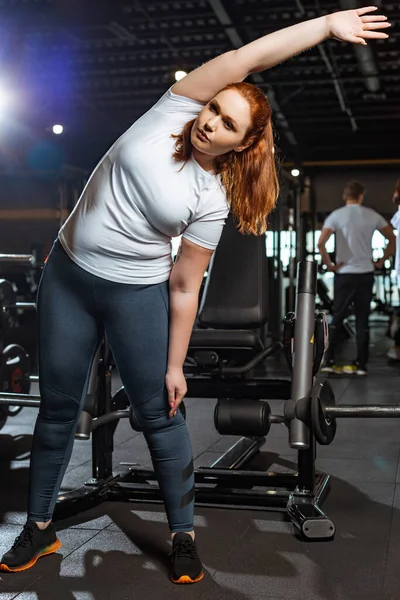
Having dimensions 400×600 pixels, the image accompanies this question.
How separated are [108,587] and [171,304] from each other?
71 centimetres

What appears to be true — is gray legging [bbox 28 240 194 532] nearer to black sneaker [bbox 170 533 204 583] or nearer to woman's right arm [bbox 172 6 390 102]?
black sneaker [bbox 170 533 204 583]

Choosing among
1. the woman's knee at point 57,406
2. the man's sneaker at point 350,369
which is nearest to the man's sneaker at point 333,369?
the man's sneaker at point 350,369

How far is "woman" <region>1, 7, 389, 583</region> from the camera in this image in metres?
1.76

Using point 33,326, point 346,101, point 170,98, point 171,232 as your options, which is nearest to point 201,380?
point 171,232

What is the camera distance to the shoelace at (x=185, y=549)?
1948 millimetres

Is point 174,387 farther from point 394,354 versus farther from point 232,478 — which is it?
point 394,354

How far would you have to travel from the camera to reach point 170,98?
182 cm

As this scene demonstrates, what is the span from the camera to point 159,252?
6.26ft

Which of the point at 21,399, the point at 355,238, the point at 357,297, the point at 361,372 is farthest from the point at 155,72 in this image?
the point at 21,399

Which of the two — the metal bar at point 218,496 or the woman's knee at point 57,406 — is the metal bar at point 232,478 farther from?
the woman's knee at point 57,406

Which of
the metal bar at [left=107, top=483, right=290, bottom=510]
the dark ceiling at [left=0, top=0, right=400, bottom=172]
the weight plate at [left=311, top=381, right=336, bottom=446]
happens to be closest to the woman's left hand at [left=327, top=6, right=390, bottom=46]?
the weight plate at [left=311, top=381, right=336, bottom=446]

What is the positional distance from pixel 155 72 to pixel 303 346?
8.15 meters

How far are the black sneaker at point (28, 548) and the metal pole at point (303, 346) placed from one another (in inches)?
29.9

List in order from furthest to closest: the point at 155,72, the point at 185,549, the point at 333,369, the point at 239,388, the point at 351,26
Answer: the point at 155,72, the point at 333,369, the point at 239,388, the point at 185,549, the point at 351,26
